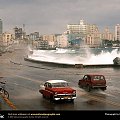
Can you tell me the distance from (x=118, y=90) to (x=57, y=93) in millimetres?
7654

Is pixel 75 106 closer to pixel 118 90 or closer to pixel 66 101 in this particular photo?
pixel 66 101

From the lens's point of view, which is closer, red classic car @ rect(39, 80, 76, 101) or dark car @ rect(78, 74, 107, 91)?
red classic car @ rect(39, 80, 76, 101)

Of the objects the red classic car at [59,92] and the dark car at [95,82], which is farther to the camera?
the dark car at [95,82]

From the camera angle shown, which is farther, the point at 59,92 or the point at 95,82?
the point at 95,82

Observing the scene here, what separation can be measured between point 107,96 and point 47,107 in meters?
5.61

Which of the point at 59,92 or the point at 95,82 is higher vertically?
the point at 59,92

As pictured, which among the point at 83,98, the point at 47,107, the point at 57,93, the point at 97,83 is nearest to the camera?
the point at 47,107
